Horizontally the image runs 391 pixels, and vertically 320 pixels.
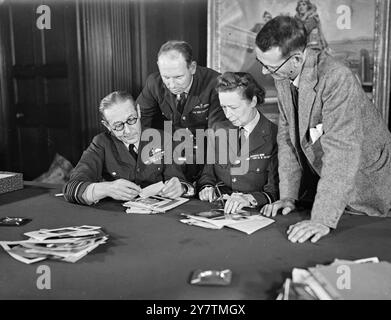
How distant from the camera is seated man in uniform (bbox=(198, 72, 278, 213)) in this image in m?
2.60

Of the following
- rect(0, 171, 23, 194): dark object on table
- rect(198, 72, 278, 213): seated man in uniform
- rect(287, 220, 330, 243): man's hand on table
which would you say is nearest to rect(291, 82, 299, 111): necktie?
rect(198, 72, 278, 213): seated man in uniform

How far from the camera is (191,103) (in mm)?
3080

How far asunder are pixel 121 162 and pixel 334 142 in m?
1.35

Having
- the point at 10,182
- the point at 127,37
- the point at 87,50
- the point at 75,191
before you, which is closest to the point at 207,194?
the point at 75,191

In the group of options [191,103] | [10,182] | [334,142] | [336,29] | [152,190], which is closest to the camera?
[334,142]

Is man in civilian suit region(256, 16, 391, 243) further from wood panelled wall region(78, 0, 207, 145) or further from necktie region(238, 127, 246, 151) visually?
wood panelled wall region(78, 0, 207, 145)

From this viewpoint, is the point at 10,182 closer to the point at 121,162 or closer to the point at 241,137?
the point at 121,162

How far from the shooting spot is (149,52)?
454 centimetres

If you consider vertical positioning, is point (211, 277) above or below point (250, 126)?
below

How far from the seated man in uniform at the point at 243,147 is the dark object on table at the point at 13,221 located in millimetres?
980

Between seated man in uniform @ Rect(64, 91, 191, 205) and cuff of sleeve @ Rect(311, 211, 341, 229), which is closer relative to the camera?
cuff of sleeve @ Rect(311, 211, 341, 229)

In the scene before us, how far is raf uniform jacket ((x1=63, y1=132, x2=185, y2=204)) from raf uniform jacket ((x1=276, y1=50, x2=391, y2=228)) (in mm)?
779

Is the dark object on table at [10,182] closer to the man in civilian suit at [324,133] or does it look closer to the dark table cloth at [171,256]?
the dark table cloth at [171,256]

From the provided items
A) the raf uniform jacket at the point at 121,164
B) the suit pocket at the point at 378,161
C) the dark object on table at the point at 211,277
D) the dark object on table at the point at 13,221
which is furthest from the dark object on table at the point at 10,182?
the suit pocket at the point at 378,161
